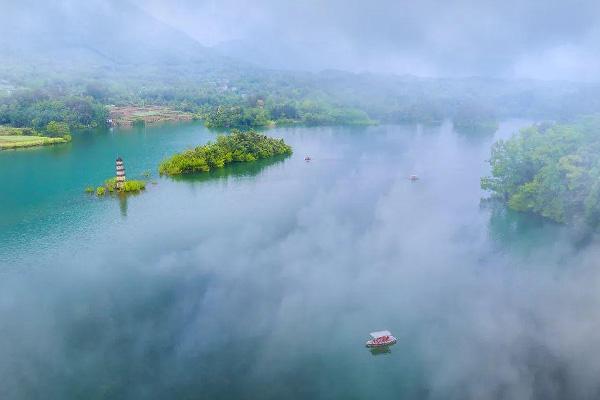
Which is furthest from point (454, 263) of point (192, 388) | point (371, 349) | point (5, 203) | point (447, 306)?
point (5, 203)

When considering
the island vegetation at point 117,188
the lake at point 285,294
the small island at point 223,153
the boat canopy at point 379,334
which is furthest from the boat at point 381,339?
the small island at point 223,153

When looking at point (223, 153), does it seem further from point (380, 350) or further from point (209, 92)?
point (209, 92)

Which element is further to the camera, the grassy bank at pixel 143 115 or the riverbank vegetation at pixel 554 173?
the grassy bank at pixel 143 115

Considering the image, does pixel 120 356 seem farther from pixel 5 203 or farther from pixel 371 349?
pixel 5 203

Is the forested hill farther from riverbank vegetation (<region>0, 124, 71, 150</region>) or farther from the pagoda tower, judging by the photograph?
the pagoda tower

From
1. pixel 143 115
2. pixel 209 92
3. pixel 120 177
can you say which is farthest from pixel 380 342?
pixel 209 92

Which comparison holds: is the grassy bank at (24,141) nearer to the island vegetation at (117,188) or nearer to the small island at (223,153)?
the small island at (223,153)
